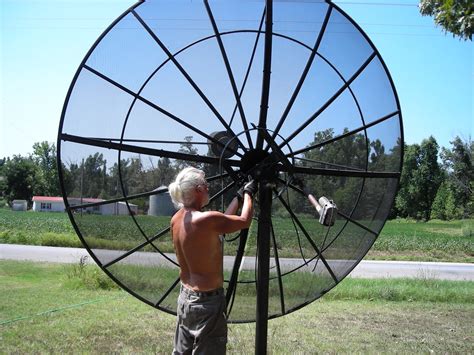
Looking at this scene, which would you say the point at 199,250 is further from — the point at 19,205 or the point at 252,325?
the point at 19,205

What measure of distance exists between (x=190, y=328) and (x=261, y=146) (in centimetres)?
118

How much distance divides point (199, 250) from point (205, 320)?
347mm

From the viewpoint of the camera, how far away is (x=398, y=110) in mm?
3723

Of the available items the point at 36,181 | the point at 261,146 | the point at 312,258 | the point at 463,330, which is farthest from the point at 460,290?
the point at 36,181

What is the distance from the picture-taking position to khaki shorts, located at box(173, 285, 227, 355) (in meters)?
2.57

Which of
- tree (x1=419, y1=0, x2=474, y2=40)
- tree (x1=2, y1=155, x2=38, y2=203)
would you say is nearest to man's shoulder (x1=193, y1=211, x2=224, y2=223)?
tree (x1=419, y1=0, x2=474, y2=40)

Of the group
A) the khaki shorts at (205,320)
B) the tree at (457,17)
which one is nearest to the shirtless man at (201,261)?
the khaki shorts at (205,320)

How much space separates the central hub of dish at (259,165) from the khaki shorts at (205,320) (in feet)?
2.48

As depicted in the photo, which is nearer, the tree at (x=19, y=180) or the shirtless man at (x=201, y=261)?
the shirtless man at (x=201, y=261)

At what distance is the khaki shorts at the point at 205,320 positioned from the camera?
Result: 2.57 meters

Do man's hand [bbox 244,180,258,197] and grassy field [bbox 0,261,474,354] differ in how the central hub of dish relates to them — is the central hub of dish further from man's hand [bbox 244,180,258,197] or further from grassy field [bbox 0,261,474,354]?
grassy field [bbox 0,261,474,354]

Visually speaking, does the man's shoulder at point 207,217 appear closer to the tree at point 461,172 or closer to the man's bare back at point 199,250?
the man's bare back at point 199,250

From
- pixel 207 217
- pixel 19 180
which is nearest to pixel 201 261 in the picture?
pixel 207 217

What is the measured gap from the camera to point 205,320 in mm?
2584
